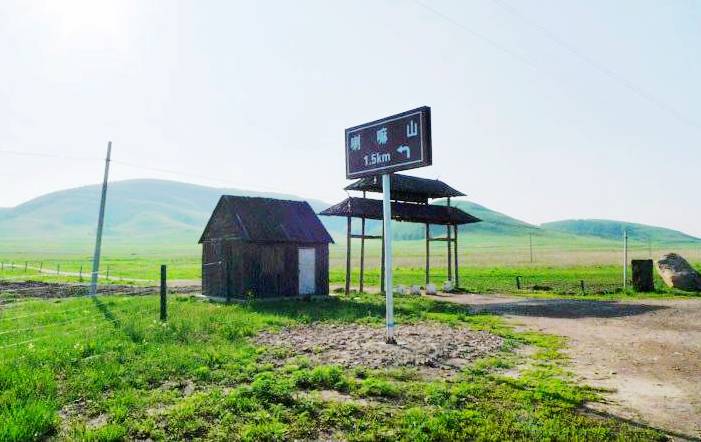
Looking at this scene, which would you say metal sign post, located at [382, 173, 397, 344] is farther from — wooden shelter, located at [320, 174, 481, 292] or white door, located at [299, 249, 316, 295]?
wooden shelter, located at [320, 174, 481, 292]

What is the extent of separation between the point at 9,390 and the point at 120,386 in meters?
1.67

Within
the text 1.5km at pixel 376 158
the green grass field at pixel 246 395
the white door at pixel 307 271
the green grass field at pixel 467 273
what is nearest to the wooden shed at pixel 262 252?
the white door at pixel 307 271

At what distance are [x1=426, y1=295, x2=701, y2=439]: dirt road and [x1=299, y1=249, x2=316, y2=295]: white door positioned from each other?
8.45 metres

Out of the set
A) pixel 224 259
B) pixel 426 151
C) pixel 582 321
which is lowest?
pixel 582 321

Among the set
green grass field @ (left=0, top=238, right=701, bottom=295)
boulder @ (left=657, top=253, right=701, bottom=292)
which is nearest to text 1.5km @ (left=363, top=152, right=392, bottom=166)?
green grass field @ (left=0, top=238, right=701, bottom=295)

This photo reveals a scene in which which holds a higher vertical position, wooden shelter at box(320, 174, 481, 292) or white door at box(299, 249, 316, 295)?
wooden shelter at box(320, 174, 481, 292)

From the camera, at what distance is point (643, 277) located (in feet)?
95.5

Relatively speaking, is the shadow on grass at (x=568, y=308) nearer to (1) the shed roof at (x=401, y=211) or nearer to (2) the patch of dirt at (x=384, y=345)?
(2) the patch of dirt at (x=384, y=345)

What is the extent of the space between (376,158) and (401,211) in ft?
53.8

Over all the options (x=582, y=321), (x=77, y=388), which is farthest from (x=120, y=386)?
(x=582, y=321)

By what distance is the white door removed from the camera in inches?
1043

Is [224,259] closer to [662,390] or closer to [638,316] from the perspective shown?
[638,316]

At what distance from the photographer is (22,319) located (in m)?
16.8

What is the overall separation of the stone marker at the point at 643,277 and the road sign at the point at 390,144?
2266cm
